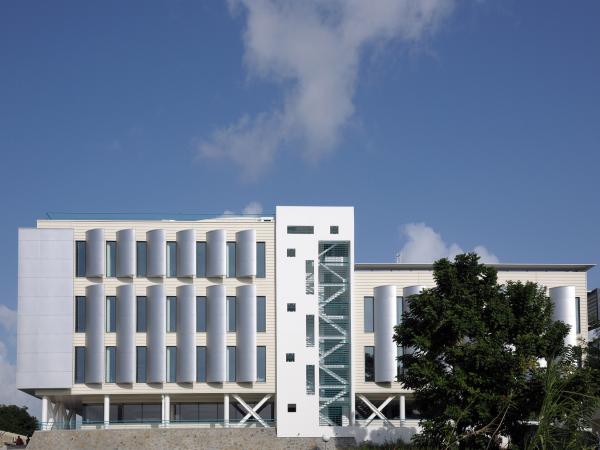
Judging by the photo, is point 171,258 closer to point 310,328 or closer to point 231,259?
point 231,259

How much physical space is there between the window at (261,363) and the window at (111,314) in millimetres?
9019

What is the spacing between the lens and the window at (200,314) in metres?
58.2

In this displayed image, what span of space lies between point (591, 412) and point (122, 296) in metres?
49.0

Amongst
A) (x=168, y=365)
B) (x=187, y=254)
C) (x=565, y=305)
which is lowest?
(x=168, y=365)

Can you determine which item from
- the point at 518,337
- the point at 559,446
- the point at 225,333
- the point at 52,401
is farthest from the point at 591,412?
the point at 52,401

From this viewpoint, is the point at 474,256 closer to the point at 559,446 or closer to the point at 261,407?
the point at 261,407

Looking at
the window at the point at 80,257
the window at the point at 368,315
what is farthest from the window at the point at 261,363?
the window at the point at 80,257

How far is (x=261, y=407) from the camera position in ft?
198

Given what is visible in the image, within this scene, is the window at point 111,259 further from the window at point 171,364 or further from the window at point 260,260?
the window at point 260,260

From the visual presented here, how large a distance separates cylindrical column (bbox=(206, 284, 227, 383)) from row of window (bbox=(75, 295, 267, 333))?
0.66m

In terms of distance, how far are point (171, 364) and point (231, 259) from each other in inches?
296

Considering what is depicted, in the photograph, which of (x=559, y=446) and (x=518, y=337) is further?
(x=518, y=337)

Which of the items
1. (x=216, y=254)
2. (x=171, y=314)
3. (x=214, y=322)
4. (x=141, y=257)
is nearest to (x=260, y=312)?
(x=214, y=322)

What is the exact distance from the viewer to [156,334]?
57.2m
